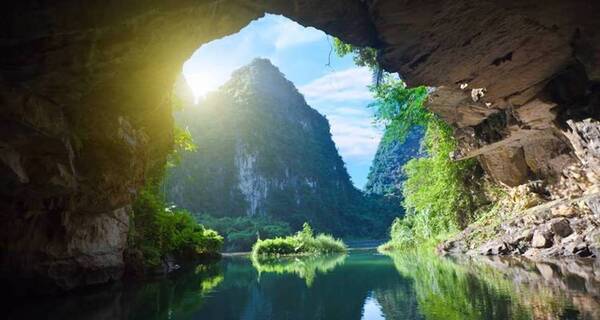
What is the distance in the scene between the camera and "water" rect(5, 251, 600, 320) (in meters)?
6.56

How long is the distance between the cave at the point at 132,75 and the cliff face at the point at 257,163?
65833 mm

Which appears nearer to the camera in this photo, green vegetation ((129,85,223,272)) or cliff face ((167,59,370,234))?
green vegetation ((129,85,223,272))

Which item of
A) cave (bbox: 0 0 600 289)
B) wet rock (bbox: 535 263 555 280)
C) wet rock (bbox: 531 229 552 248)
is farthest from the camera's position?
wet rock (bbox: 531 229 552 248)

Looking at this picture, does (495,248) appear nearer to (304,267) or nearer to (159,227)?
(304,267)

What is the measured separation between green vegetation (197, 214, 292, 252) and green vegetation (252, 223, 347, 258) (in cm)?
1833

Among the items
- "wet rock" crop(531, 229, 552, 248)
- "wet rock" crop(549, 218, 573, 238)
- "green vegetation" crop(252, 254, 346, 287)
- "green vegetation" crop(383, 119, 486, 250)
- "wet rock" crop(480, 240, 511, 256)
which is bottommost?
"green vegetation" crop(252, 254, 346, 287)

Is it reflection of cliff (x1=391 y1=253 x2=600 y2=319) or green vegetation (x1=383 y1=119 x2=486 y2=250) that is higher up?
green vegetation (x1=383 y1=119 x2=486 y2=250)

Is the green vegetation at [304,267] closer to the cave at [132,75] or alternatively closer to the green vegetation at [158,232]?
the green vegetation at [158,232]

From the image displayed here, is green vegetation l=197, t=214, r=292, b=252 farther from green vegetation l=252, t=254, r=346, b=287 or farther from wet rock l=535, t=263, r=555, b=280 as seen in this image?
wet rock l=535, t=263, r=555, b=280

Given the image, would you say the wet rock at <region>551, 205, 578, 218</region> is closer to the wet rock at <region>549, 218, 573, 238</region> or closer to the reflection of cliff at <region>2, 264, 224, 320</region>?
the wet rock at <region>549, 218, 573, 238</region>

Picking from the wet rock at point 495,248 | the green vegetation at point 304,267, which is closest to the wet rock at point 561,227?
the wet rock at point 495,248

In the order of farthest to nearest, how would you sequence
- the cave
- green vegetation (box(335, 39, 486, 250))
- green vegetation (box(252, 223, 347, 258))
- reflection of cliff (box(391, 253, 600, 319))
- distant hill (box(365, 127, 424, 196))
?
distant hill (box(365, 127, 424, 196))
green vegetation (box(252, 223, 347, 258))
green vegetation (box(335, 39, 486, 250))
the cave
reflection of cliff (box(391, 253, 600, 319))

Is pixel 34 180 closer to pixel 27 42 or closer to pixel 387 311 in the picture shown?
pixel 27 42

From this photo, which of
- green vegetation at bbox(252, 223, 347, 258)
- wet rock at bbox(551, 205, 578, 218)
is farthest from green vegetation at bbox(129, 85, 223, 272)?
wet rock at bbox(551, 205, 578, 218)
